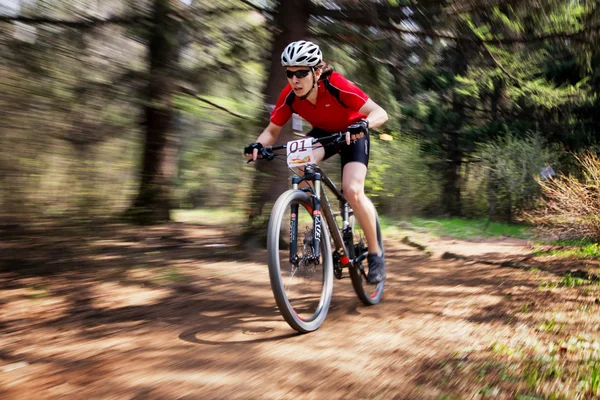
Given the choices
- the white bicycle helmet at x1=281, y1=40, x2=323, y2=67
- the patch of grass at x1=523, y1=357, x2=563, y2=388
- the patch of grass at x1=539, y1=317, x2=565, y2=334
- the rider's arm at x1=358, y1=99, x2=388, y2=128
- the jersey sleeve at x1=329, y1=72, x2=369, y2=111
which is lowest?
the patch of grass at x1=523, y1=357, x2=563, y2=388

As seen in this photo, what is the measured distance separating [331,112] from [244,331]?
1.90 meters

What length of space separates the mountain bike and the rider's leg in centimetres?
18

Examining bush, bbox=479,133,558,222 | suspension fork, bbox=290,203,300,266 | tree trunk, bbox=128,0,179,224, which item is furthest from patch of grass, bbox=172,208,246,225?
bush, bbox=479,133,558,222

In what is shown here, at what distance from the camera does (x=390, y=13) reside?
6977mm

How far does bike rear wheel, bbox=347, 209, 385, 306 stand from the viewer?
15.7ft

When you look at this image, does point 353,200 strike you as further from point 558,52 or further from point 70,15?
point 558,52

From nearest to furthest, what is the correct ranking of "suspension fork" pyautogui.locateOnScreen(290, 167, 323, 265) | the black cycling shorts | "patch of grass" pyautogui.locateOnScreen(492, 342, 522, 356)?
1. "patch of grass" pyautogui.locateOnScreen(492, 342, 522, 356)
2. "suspension fork" pyautogui.locateOnScreen(290, 167, 323, 265)
3. the black cycling shorts

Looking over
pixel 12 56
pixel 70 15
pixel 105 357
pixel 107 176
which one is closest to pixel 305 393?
pixel 105 357

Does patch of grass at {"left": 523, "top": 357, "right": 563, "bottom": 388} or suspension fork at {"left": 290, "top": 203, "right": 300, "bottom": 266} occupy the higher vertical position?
suspension fork at {"left": 290, "top": 203, "right": 300, "bottom": 266}

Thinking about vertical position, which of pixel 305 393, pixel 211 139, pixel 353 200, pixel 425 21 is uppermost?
pixel 425 21

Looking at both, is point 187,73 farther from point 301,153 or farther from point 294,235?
point 294,235

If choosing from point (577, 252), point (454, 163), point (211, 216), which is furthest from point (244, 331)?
point (454, 163)

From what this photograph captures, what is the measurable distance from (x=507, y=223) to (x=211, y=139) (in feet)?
58.0

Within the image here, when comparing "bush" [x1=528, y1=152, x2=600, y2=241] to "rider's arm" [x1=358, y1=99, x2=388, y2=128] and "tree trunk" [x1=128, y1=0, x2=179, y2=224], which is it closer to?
"rider's arm" [x1=358, y1=99, x2=388, y2=128]
